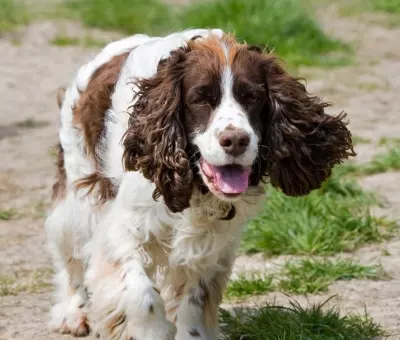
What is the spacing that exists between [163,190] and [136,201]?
248mm

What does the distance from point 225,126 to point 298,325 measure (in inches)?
46.4

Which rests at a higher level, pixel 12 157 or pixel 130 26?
pixel 12 157

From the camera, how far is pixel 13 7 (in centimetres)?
1512

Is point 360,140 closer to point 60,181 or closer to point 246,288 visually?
point 246,288

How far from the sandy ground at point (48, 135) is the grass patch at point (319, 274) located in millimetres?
61

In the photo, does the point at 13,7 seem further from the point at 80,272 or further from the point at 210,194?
the point at 210,194

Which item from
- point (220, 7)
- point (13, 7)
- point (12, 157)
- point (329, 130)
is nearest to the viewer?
point (329, 130)

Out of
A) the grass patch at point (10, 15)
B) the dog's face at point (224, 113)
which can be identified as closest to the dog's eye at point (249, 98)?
the dog's face at point (224, 113)

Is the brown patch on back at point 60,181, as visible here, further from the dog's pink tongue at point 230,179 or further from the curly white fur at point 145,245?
the dog's pink tongue at point 230,179

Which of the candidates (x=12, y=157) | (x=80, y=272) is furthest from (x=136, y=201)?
(x=12, y=157)

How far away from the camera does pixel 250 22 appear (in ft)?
44.2

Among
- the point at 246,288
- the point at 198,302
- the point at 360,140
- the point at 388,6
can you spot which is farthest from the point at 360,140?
the point at 388,6

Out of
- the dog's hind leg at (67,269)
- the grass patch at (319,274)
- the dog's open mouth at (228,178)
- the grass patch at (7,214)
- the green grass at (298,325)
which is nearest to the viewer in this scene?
the dog's open mouth at (228,178)

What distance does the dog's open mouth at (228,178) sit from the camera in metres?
4.59
